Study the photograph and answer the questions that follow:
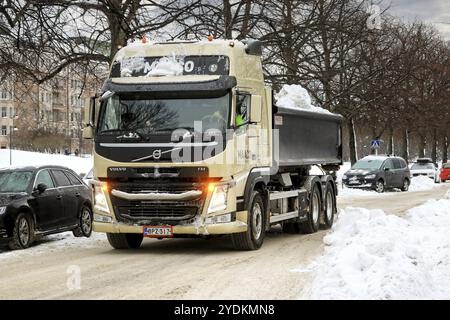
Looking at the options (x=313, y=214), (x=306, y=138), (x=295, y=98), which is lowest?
(x=313, y=214)

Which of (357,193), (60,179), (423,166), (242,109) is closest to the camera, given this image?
(242,109)

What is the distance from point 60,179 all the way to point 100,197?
3540 millimetres

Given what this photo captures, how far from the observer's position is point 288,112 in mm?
14930

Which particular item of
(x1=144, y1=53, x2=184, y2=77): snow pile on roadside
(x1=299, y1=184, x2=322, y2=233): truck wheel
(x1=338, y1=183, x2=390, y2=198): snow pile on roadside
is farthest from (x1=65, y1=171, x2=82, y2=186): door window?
(x1=338, y1=183, x2=390, y2=198): snow pile on roadside

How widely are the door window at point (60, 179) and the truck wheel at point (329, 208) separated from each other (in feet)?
19.2

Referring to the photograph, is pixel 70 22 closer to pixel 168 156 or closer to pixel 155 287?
pixel 168 156

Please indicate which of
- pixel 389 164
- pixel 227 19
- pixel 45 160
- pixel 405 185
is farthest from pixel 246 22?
pixel 45 160

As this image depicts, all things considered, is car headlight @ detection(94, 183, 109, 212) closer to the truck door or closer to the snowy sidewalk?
the snowy sidewalk

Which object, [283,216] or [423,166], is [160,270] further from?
[423,166]

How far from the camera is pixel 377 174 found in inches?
1441

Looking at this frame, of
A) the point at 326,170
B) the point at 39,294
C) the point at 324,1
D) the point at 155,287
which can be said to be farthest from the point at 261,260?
the point at 324,1

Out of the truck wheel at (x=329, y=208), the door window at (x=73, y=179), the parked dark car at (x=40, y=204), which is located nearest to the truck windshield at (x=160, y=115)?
the parked dark car at (x=40, y=204)

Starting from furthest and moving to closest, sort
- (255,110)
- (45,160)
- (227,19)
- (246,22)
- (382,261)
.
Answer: (45,160) < (246,22) < (227,19) < (255,110) < (382,261)

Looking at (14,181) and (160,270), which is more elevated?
(14,181)
